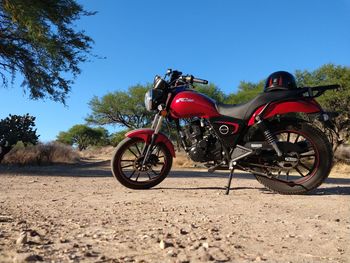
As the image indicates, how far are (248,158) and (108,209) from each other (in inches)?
76.6

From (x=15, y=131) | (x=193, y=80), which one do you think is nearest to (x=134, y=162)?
(x=193, y=80)

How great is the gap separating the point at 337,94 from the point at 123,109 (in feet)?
66.3

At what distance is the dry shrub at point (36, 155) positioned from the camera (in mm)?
12438

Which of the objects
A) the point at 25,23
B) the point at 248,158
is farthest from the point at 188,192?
the point at 25,23

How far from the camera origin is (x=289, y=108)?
4.43 metres

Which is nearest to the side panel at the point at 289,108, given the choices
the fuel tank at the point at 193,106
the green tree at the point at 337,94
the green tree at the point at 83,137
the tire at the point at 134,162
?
the fuel tank at the point at 193,106

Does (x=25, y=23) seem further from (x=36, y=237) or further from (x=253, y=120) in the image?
(x=36, y=237)

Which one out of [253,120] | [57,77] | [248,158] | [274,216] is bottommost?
[274,216]

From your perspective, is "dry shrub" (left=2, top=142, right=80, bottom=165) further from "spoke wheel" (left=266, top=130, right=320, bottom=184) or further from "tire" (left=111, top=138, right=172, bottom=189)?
"spoke wheel" (left=266, top=130, right=320, bottom=184)

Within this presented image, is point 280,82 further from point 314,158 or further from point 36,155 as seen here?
point 36,155

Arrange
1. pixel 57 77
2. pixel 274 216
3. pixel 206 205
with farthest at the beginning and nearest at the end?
pixel 57 77 < pixel 206 205 < pixel 274 216

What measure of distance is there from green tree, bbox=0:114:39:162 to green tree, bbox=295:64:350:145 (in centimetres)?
1893

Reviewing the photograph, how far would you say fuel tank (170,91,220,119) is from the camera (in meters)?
4.63

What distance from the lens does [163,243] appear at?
208 centimetres
